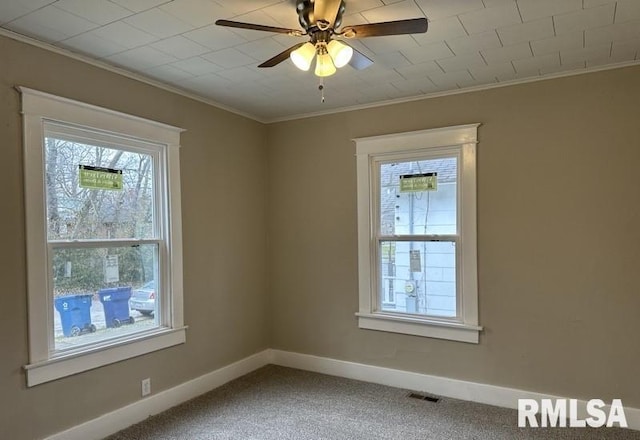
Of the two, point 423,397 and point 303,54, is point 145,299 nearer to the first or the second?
point 303,54

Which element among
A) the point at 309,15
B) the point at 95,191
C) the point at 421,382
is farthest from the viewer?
the point at 421,382

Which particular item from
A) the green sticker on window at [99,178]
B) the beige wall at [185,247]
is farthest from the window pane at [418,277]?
the green sticker on window at [99,178]

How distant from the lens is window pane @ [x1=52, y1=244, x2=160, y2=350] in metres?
2.63

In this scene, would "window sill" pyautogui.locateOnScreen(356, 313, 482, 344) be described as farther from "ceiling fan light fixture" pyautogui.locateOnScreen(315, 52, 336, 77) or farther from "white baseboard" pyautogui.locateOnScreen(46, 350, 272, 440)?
"ceiling fan light fixture" pyautogui.locateOnScreen(315, 52, 336, 77)

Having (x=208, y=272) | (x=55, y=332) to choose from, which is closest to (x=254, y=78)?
(x=208, y=272)

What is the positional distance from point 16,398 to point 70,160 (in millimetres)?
1403

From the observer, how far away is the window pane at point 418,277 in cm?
348

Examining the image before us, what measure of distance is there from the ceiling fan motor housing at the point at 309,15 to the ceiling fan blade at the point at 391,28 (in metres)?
0.13

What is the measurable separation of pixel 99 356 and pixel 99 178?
45.8 inches

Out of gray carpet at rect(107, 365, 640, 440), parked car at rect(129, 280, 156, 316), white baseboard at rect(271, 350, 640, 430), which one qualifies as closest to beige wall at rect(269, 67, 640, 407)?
white baseboard at rect(271, 350, 640, 430)

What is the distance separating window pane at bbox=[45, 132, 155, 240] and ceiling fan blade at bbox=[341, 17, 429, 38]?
1868mm

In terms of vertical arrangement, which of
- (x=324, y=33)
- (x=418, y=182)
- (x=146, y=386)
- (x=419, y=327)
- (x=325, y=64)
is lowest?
(x=146, y=386)

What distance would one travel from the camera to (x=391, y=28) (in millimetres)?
1802

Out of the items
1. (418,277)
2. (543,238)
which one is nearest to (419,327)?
(418,277)
